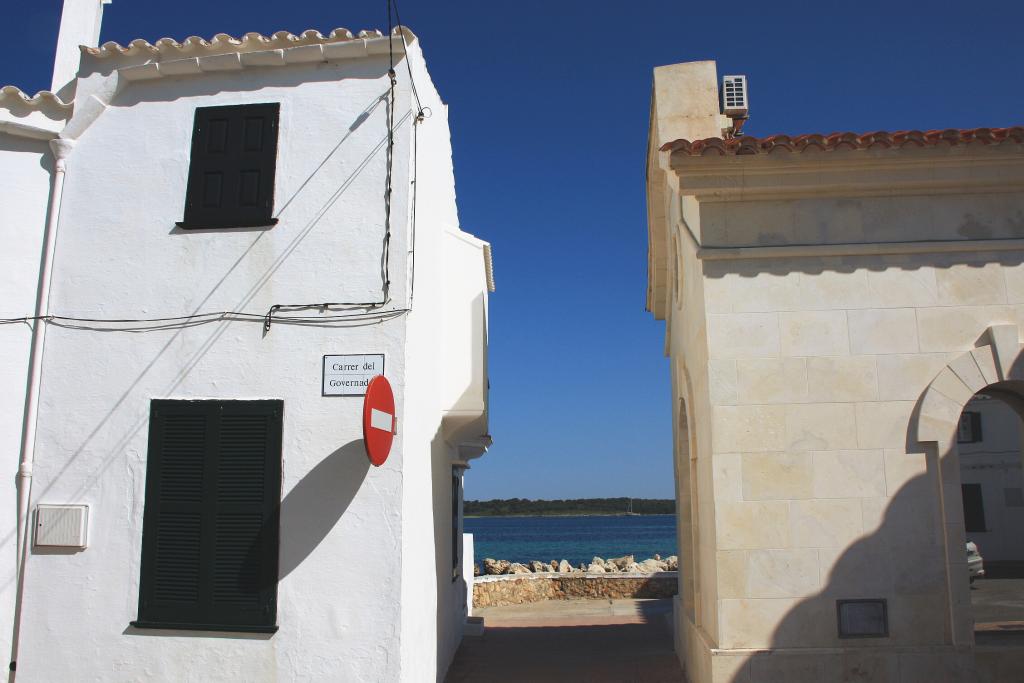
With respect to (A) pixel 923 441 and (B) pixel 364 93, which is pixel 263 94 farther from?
(A) pixel 923 441

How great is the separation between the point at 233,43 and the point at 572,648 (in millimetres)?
8707

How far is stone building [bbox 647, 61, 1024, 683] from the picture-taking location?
7.15m

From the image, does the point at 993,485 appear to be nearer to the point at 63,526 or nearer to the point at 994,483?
the point at 994,483

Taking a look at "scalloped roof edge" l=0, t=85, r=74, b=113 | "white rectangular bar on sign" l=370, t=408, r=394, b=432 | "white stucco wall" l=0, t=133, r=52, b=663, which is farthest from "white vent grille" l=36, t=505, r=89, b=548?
"scalloped roof edge" l=0, t=85, r=74, b=113

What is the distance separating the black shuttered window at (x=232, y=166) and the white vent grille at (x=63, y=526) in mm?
2833

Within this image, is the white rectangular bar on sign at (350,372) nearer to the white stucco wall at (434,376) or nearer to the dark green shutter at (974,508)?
the white stucco wall at (434,376)

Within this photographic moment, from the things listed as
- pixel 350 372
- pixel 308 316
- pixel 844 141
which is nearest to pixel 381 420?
pixel 350 372

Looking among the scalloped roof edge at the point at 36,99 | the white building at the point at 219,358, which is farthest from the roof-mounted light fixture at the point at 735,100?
the scalloped roof edge at the point at 36,99

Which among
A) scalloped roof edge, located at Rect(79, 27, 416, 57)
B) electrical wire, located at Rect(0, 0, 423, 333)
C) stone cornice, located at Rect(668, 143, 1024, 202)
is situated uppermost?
scalloped roof edge, located at Rect(79, 27, 416, 57)

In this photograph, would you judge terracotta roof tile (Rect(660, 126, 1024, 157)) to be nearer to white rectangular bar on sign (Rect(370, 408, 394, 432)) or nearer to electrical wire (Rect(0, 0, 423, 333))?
electrical wire (Rect(0, 0, 423, 333))

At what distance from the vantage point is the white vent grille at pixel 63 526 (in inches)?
281

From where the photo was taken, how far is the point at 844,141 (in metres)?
7.57

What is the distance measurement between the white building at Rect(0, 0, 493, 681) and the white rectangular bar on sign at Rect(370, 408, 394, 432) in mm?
235

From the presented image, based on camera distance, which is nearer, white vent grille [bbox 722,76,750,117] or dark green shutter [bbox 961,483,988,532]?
white vent grille [bbox 722,76,750,117]
